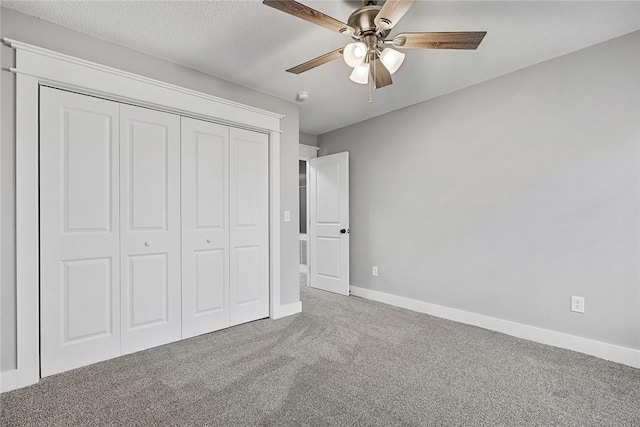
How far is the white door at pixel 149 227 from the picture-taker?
2373 millimetres

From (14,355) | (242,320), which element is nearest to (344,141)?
(242,320)

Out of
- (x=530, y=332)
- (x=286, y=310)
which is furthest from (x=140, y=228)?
(x=530, y=332)

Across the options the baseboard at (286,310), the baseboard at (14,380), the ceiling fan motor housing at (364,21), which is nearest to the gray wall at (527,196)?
the baseboard at (286,310)

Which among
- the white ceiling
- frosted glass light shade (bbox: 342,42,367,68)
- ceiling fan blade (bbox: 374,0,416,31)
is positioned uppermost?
the white ceiling

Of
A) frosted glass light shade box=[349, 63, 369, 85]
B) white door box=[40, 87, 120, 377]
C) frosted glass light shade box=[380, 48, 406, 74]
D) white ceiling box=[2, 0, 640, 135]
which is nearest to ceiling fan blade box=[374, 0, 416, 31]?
frosted glass light shade box=[380, 48, 406, 74]

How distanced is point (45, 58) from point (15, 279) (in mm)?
1440

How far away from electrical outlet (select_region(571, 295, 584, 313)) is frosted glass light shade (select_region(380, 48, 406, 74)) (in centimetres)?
231

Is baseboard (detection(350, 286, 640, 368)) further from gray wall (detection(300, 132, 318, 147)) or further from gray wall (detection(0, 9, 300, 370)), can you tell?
gray wall (detection(300, 132, 318, 147))

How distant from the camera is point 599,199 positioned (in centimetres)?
235

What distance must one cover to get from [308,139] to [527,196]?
3.00 m

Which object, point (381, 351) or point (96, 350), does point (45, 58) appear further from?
point (381, 351)

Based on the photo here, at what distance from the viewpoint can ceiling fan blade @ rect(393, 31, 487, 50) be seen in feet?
5.49

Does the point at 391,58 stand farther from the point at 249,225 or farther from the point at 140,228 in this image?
the point at 140,228

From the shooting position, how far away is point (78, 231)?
2.17 metres
